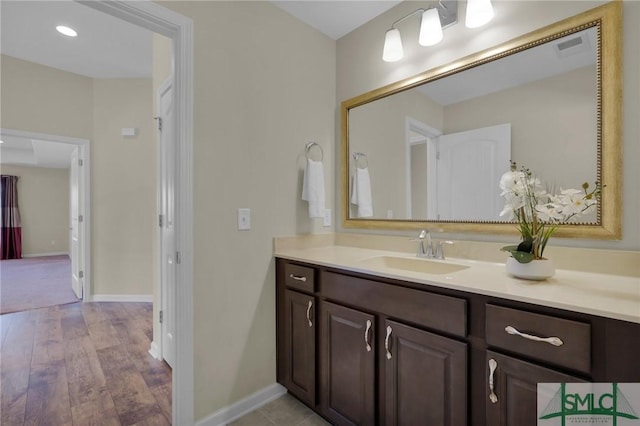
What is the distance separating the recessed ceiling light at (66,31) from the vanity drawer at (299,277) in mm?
3031

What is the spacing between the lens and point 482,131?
159cm

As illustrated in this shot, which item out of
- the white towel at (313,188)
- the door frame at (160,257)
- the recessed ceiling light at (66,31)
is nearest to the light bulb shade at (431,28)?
the white towel at (313,188)

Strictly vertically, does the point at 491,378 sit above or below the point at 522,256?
below

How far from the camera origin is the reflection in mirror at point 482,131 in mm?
1291

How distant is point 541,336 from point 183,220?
1529mm

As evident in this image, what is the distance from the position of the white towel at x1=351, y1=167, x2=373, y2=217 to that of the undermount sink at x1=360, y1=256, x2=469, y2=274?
462 mm

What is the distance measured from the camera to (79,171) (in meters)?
3.89

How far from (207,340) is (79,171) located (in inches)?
142

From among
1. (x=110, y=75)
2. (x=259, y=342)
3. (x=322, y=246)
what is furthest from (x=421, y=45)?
(x=110, y=75)

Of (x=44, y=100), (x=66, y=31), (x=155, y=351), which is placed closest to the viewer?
(x=155, y=351)

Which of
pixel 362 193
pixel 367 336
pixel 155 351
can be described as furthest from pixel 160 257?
pixel 367 336

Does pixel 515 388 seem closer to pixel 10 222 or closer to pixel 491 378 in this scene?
pixel 491 378

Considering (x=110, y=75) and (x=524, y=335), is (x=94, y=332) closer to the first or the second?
(x=110, y=75)

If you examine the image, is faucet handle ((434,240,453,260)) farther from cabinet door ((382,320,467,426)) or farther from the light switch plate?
the light switch plate
